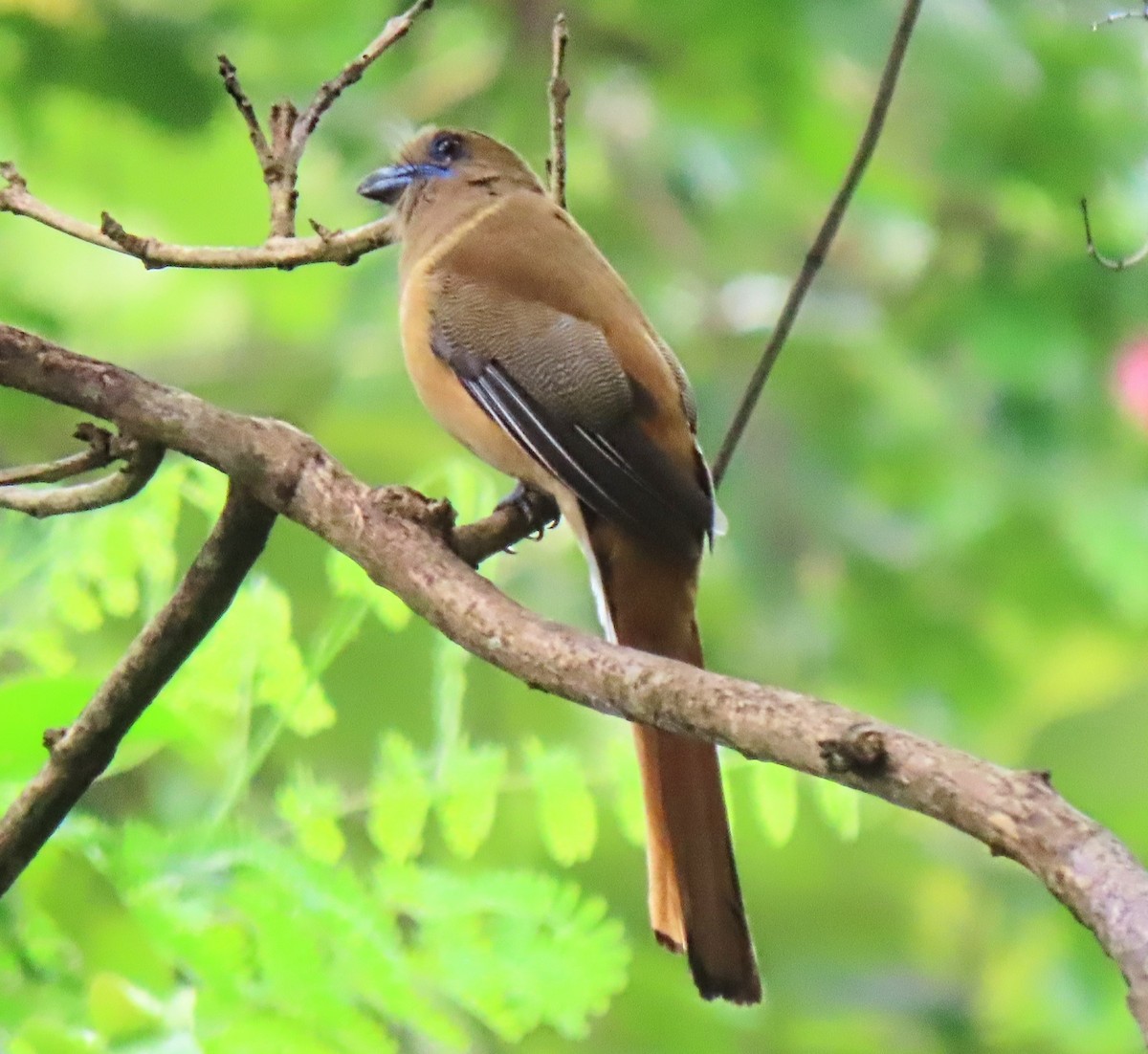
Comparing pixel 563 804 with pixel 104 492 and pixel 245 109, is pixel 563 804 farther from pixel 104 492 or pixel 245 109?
pixel 245 109

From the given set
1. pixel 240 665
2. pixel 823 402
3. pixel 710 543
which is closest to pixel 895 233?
pixel 823 402

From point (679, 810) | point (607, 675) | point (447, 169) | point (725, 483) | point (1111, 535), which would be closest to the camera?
point (607, 675)

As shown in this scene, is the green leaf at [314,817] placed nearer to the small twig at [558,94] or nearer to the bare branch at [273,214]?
the bare branch at [273,214]

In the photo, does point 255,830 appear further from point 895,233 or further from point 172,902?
point 895,233

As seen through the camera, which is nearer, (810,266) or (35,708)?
(35,708)

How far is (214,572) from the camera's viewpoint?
62.3 inches

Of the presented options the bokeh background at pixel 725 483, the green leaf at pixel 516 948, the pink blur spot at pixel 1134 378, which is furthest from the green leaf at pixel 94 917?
the pink blur spot at pixel 1134 378

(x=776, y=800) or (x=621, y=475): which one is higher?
(x=621, y=475)

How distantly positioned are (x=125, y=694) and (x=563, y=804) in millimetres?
531

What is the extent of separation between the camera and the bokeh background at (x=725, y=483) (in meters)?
1.95

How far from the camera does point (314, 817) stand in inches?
72.9

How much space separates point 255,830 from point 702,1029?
1197 mm

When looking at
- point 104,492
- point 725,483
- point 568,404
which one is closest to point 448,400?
point 568,404

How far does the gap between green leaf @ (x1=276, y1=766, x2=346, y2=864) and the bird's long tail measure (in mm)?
337
